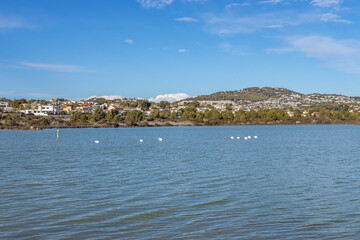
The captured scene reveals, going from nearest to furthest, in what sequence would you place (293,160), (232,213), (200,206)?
(232,213), (200,206), (293,160)

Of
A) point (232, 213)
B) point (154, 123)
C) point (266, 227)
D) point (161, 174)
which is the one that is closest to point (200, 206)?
point (232, 213)

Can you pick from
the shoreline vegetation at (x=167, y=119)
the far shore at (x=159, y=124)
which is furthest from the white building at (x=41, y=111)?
the far shore at (x=159, y=124)

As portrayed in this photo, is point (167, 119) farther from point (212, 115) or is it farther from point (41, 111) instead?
point (41, 111)

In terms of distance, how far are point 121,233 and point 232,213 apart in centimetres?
336

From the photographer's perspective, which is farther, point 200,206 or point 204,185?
point 204,185

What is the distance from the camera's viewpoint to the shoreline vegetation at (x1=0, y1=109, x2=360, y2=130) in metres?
112

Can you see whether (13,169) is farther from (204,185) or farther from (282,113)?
(282,113)

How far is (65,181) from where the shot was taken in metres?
16.6

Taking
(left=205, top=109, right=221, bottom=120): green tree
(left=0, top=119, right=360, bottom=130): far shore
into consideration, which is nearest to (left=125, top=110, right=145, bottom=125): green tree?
(left=0, top=119, right=360, bottom=130): far shore

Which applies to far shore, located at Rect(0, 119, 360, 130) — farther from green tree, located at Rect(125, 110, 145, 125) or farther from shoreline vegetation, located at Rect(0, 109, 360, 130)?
green tree, located at Rect(125, 110, 145, 125)

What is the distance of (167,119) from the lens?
5487 inches

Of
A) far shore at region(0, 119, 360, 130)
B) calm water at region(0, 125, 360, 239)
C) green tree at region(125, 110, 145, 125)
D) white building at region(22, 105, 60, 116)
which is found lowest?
calm water at region(0, 125, 360, 239)

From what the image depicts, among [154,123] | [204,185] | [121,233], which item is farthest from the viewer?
[154,123]

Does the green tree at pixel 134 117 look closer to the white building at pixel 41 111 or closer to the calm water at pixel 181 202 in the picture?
the white building at pixel 41 111
